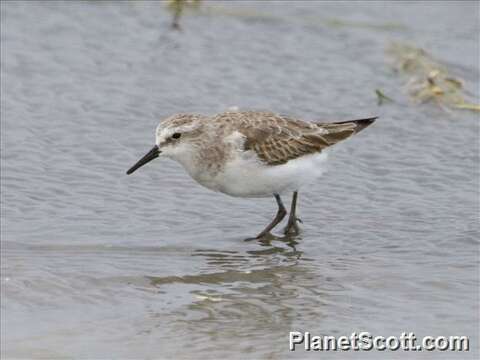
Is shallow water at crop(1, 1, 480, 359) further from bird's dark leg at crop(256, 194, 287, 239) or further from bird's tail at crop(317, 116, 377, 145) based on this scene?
bird's tail at crop(317, 116, 377, 145)

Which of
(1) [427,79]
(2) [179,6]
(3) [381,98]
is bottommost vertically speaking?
(3) [381,98]

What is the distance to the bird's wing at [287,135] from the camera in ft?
31.2

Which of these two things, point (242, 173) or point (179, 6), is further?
point (179, 6)

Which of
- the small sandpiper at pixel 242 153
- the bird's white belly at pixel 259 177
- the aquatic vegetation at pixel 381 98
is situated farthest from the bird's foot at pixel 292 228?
the aquatic vegetation at pixel 381 98

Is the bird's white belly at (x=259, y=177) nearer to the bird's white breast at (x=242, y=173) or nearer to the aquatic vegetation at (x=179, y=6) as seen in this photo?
the bird's white breast at (x=242, y=173)

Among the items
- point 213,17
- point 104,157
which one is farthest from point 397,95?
point 104,157

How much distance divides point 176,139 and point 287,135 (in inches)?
40.4

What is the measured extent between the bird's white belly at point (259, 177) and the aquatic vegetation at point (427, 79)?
382cm

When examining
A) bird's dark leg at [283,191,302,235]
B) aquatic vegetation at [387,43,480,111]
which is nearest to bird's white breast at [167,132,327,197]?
bird's dark leg at [283,191,302,235]

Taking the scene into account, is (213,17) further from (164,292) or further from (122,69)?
(164,292)

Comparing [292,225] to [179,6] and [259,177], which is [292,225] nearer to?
[259,177]

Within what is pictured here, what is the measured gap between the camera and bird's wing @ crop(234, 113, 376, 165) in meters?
9.50

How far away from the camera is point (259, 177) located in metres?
9.39

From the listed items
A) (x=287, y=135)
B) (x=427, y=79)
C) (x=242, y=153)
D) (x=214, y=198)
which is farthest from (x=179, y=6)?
(x=242, y=153)
